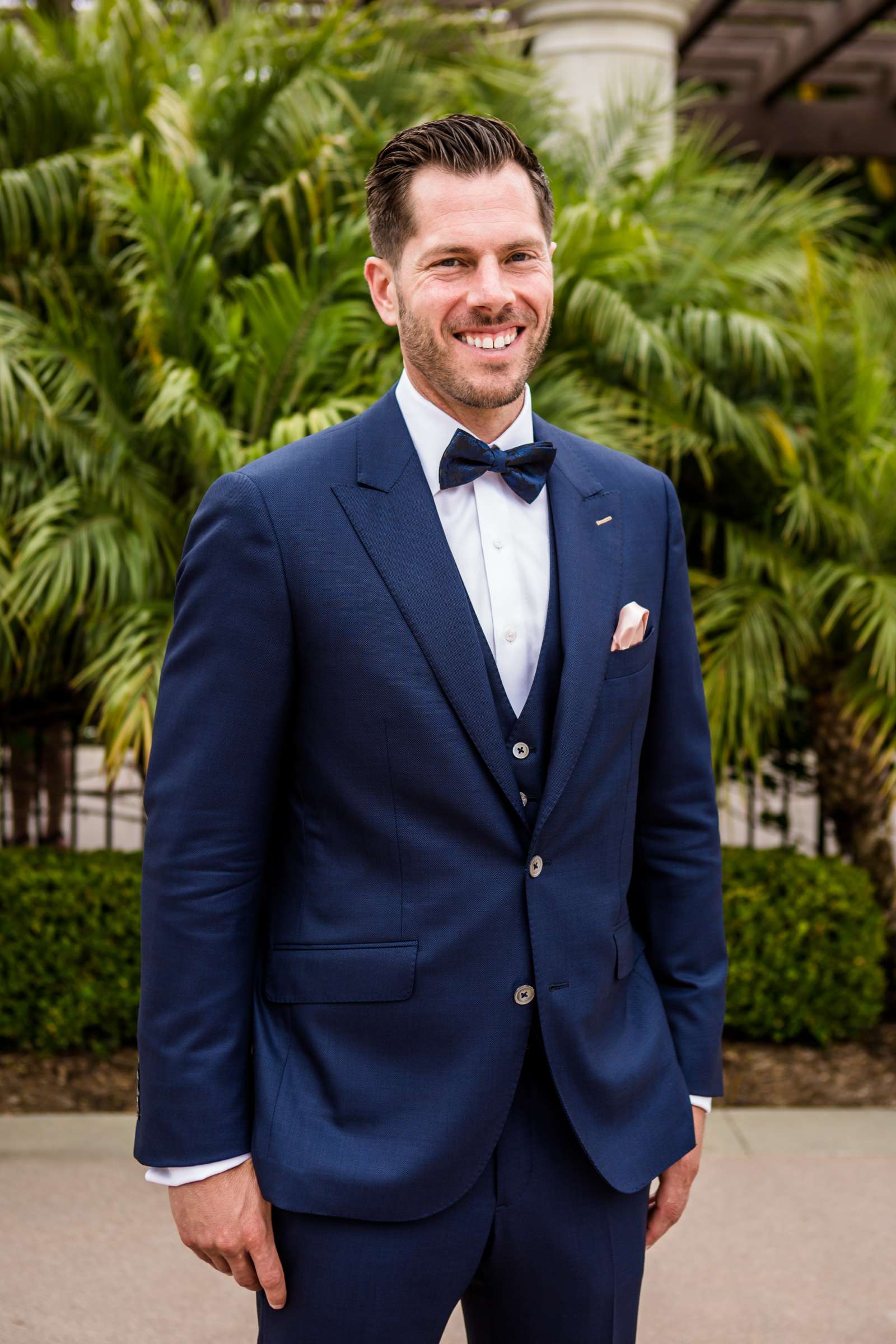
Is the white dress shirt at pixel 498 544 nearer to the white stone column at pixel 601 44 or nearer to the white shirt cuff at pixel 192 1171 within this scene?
the white shirt cuff at pixel 192 1171

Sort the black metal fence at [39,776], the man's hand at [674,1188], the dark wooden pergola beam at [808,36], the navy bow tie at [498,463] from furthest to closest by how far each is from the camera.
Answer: the dark wooden pergola beam at [808,36] → the black metal fence at [39,776] → the man's hand at [674,1188] → the navy bow tie at [498,463]

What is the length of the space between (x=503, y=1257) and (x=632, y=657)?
77 cm

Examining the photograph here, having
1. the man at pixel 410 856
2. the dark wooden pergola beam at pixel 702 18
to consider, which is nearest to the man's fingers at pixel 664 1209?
the man at pixel 410 856

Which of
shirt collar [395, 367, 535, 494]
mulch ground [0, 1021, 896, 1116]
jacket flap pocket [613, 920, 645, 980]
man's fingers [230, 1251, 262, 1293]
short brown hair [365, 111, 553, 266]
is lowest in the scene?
mulch ground [0, 1021, 896, 1116]

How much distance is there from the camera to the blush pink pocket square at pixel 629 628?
1664 millimetres

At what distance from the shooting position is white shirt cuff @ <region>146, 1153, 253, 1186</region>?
1.53 m

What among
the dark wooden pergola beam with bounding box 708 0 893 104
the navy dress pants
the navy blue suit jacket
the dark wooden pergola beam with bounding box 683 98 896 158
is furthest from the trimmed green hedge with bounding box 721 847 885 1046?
the dark wooden pergola beam with bounding box 683 98 896 158

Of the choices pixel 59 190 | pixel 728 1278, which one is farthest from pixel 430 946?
pixel 59 190

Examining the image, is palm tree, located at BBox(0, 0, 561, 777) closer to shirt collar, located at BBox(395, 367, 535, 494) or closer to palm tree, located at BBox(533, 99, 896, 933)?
palm tree, located at BBox(533, 99, 896, 933)

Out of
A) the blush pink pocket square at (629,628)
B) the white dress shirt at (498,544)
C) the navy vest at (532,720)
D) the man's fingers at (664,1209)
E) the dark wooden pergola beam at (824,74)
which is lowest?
the man's fingers at (664,1209)

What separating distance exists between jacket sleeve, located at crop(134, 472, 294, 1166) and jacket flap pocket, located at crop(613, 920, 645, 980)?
489 millimetres

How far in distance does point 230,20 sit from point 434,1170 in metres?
5.21

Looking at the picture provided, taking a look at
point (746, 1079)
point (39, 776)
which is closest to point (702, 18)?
point (39, 776)

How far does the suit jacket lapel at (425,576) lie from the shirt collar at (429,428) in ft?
0.07
